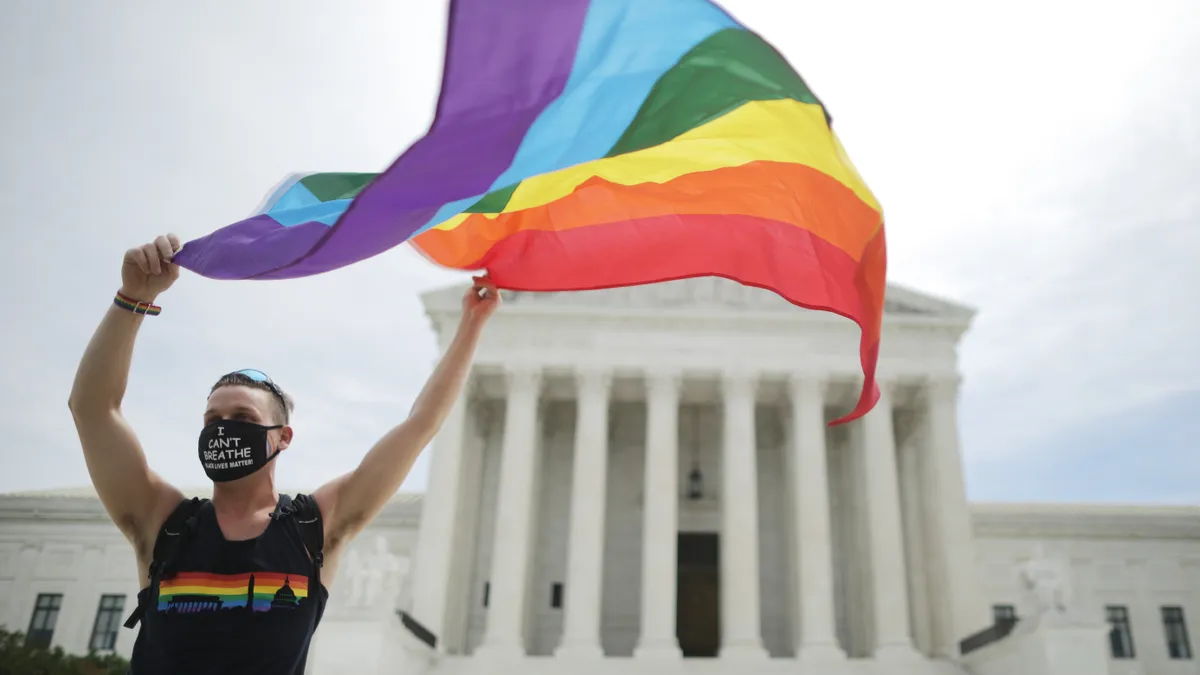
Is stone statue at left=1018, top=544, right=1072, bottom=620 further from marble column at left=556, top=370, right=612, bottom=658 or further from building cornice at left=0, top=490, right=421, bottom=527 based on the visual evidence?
building cornice at left=0, top=490, right=421, bottom=527

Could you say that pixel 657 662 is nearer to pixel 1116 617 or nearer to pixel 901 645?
pixel 901 645

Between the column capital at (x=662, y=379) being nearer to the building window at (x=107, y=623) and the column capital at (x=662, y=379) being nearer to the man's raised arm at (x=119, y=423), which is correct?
the building window at (x=107, y=623)

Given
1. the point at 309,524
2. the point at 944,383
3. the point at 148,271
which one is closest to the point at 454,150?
the point at 148,271

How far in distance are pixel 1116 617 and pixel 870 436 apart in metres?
16.2

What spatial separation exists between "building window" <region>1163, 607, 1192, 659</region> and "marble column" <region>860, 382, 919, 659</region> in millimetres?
14234

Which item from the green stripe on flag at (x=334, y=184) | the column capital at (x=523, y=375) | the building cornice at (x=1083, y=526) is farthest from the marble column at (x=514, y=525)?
the green stripe on flag at (x=334, y=184)

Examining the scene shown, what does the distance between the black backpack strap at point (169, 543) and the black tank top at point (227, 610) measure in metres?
0.01

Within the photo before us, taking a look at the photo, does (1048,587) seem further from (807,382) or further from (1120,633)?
(1120,633)

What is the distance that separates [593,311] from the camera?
3588 cm

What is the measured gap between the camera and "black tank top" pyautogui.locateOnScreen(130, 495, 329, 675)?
9.48ft

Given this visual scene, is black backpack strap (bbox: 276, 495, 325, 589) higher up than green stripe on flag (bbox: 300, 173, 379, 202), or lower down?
lower down

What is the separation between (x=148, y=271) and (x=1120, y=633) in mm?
46421

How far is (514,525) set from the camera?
3344cm

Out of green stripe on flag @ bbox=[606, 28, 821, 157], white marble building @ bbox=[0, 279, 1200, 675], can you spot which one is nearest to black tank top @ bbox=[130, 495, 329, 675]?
green stripe on flag @ bbox=[606, 28, 821, 157]
